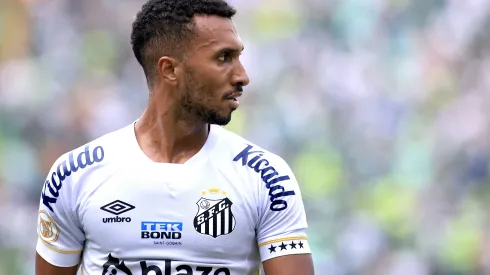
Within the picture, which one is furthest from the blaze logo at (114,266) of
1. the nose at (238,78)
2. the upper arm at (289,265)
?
the nose at (238,78)

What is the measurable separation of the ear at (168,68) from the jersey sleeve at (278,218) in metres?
0.47

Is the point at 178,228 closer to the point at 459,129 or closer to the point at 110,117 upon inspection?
the point at 110,117

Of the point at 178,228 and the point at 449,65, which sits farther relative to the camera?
the point at 449,65

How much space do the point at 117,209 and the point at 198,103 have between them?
46 cm

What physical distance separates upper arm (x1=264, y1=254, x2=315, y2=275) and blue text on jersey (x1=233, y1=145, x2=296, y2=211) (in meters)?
0.17

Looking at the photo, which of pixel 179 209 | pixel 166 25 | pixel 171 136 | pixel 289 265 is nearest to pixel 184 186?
pixel 179 209

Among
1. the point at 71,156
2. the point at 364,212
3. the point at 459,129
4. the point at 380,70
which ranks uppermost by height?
the point at 380,70

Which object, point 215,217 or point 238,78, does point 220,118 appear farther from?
point 215,217

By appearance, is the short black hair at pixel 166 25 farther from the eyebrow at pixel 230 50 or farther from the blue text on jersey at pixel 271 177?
the blue text on jersey at pixel 271 177

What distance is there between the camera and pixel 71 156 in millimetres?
3416

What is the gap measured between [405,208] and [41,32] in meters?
3.01

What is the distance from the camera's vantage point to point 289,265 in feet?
10.7

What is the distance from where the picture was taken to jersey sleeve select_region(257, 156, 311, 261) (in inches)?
128

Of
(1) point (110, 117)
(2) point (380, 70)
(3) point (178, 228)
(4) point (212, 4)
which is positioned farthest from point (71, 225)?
(2) point (380, 70)
